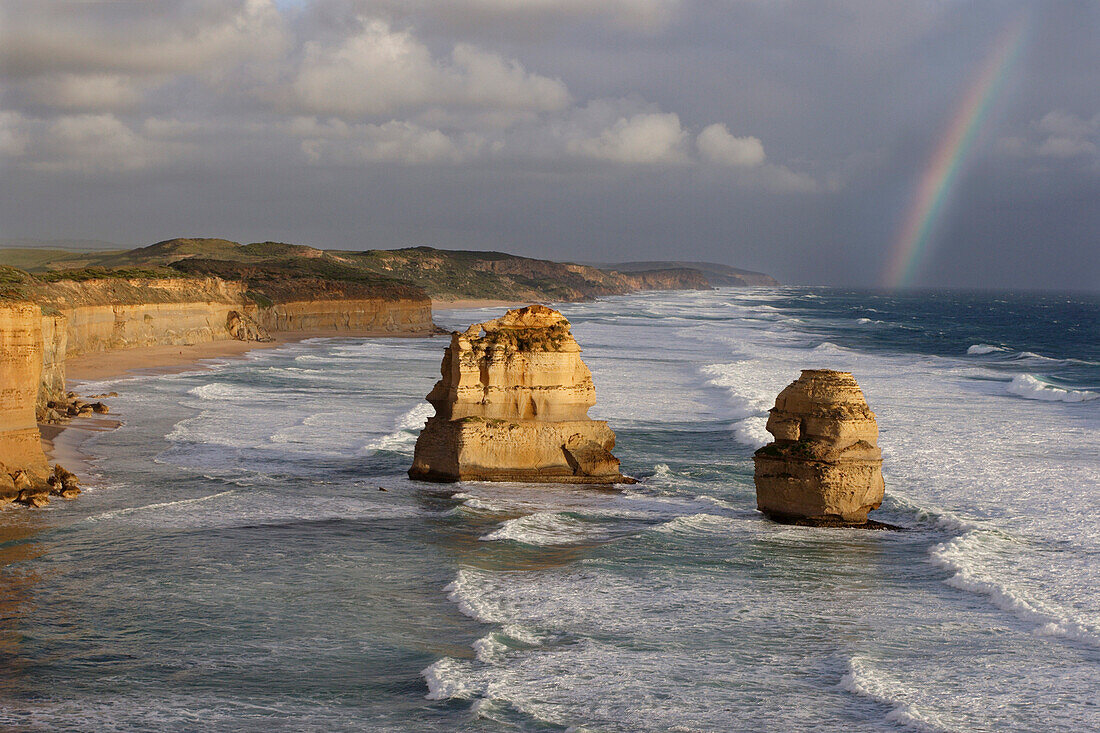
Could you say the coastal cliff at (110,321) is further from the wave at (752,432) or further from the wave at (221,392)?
the wave at (752,432)

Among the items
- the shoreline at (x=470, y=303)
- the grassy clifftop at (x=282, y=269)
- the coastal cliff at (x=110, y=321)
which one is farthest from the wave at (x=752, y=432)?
the shoreline at (x=470, y=303)

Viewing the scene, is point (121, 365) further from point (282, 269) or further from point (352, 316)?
point (282, 269)

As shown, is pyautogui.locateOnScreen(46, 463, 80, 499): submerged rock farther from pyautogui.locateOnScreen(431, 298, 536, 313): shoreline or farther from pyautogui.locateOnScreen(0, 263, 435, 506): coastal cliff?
pyautogui.locateOnScreen(431, 298, 536, 313): shoreline

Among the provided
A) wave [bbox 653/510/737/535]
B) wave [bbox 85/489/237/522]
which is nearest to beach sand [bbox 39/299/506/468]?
wave [bbox 85/489/237/522]

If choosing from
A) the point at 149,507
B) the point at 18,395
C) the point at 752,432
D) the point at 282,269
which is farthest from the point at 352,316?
the point at 149,507

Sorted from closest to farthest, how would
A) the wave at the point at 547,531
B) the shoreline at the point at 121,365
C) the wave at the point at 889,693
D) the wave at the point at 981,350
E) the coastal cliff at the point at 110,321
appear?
the wave at the point at 889,693 < the wave at the point at 547,531 < the coastal cliff at the point at 110,321 < the shoreline at the point at 121,365 < the wave at the point at 981,350

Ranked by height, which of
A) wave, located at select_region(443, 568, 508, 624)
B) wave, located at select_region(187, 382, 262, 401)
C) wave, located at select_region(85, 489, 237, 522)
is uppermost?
wave, located at select_region(187, 382, 262, 401)
